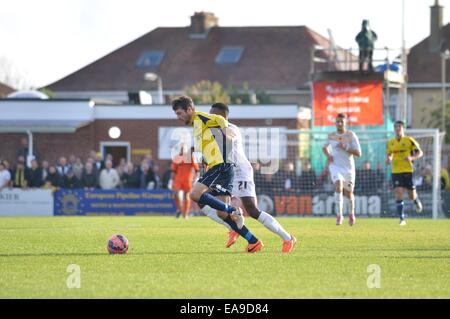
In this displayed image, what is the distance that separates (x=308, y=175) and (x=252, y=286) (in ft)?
80.5

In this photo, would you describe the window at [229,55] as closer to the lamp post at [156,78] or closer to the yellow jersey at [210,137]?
the lamp post at [156,78]

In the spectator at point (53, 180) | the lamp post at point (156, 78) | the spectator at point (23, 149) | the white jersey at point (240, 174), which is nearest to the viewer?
the white jersey at point (240, 174)

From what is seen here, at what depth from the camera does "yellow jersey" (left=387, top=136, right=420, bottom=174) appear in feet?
85.0

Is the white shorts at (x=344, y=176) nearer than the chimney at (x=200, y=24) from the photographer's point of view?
Yes

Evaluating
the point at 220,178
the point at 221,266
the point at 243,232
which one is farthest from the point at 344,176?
the point at 221,266

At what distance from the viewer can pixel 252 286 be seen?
35.3 feet

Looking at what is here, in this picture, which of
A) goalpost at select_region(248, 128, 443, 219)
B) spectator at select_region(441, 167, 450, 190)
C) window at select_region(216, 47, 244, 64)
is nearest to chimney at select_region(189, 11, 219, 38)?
window at select_region(216, 47, 244, 64)

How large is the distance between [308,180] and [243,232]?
19691mm

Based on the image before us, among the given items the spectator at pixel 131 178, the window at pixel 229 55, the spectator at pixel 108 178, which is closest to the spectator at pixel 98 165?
the spectator at pixel 108 178

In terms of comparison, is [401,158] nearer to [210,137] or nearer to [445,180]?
[445,180]

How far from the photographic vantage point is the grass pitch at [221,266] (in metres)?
10.4

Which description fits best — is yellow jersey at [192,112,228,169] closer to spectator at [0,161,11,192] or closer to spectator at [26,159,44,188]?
spectator at [26,159,44,188]
